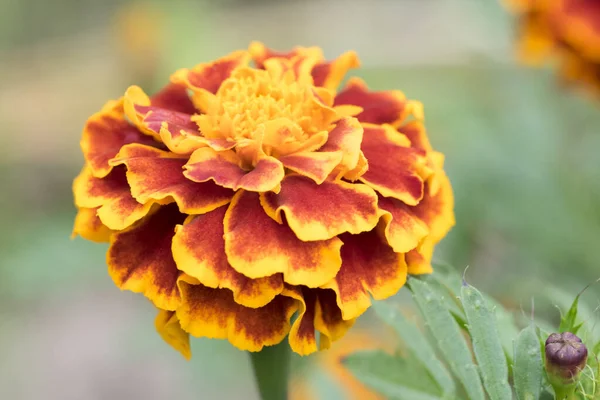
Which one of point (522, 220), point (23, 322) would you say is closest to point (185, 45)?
point (23, 322)

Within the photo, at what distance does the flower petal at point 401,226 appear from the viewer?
75cm

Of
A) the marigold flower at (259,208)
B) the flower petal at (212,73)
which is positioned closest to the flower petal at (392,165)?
the marigold flower at (259,208)

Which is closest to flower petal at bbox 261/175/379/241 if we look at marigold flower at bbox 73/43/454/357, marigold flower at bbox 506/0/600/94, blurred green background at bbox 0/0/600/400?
marigold flower at bbox 73/43/454/357

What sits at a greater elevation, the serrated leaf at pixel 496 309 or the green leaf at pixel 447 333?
the green leaf at pixel 447 333

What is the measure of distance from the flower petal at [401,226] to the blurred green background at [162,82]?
32cm

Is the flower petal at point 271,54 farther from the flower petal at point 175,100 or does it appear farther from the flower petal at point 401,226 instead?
the flower petal at point 401,226

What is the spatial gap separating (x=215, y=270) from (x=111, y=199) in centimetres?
16

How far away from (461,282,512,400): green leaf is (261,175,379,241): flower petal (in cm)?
12

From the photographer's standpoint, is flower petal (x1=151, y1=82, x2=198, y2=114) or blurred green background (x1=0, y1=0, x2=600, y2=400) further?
blurred green background (x1=0, y1=0, x2=600, y2=400)

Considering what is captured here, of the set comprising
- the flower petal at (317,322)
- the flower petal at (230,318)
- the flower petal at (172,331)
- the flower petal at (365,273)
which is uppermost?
the flower petal at (365,273)

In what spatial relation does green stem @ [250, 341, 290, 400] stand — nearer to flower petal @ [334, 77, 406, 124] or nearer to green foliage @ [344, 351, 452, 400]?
green foliage @ [344, 351, 452, 400]

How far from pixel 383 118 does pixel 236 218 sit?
28 centimetres

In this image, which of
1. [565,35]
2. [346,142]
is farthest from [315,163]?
[565,35]

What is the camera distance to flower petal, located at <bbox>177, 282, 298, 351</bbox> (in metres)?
0.73
